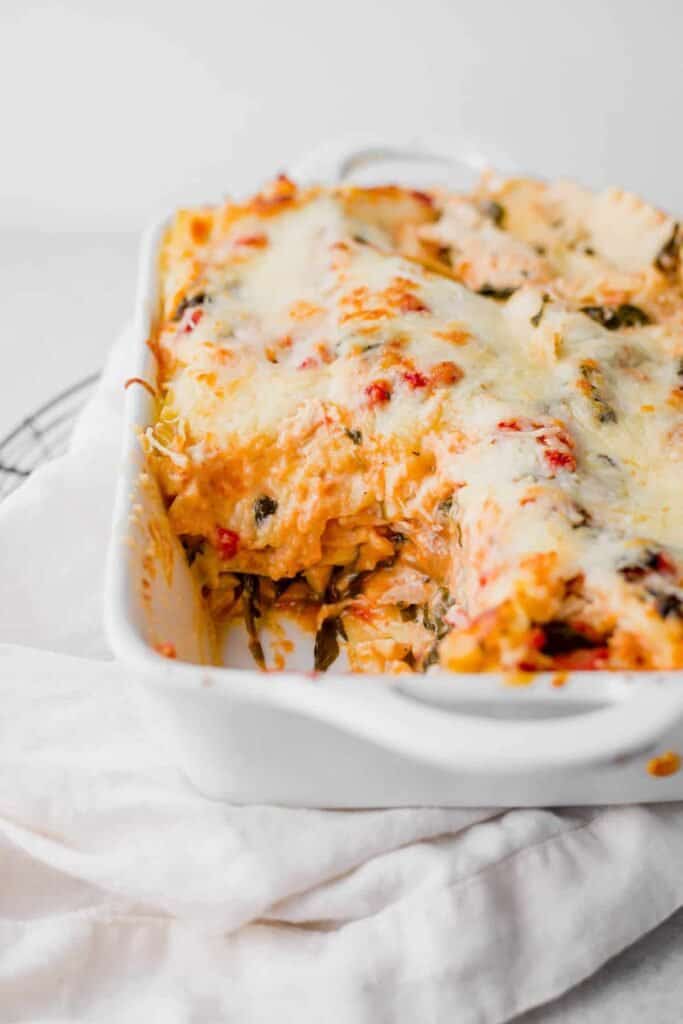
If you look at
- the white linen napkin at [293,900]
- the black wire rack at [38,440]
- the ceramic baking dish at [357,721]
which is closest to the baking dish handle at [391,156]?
the black wire rack at [38,440]

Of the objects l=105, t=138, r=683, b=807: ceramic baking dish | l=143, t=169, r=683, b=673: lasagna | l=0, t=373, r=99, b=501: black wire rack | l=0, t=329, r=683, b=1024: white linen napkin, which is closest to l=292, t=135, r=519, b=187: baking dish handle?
l=143, t=169, r=683, b=673: lasagna

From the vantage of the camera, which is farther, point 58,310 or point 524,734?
point 58,310

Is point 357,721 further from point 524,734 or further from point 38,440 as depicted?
point 38,440

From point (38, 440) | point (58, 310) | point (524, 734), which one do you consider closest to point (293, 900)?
point (524, 734)

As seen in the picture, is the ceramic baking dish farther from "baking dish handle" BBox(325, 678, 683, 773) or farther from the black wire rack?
the black wire rack

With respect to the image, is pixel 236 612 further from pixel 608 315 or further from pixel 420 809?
pixel 608 315
